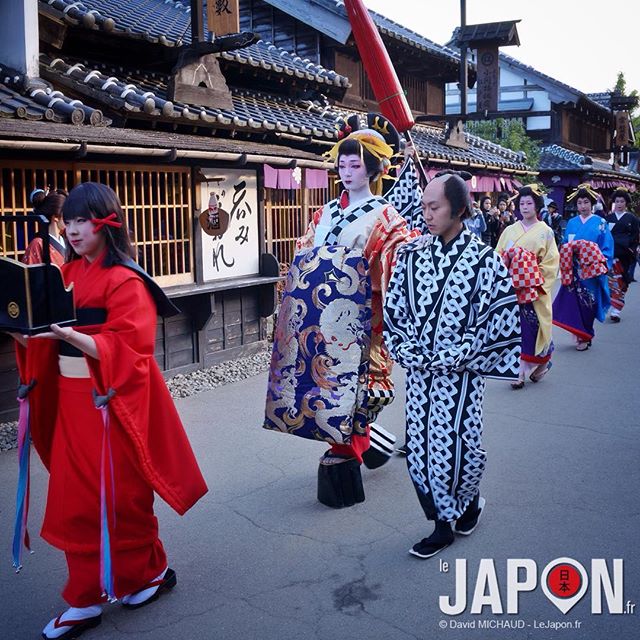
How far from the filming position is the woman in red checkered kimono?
26.4 feet

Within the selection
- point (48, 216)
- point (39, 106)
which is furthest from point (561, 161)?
point (48, 216)

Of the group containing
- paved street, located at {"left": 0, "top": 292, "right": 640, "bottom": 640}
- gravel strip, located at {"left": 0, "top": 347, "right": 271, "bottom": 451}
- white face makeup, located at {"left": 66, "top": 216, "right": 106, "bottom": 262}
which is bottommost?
gravel strip, located at {"left": 0, "top": 347, "right": 271, "bottom": 451}

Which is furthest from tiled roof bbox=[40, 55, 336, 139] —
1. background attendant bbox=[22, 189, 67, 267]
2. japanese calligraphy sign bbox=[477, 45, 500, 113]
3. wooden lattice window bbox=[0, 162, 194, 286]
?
japanese calligraphy sign bbox=[477, 45, 500, 113]

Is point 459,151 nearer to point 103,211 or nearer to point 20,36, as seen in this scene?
point 20,36

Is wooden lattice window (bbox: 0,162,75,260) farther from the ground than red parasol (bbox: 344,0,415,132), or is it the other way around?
red parasol (bbox: 344,0,415,132)

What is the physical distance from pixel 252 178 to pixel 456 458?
268 inches

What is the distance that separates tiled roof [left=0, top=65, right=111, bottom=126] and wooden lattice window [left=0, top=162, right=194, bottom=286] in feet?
1.73

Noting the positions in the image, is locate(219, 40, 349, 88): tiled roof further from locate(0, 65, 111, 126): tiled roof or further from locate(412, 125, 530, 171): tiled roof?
locate(0, 65, 111, 126): tiled roof

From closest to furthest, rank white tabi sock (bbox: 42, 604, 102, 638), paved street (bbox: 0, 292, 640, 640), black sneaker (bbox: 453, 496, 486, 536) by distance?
white tabi sock (bbox: 42, 604, 102, 638), paved street (bbox: 0, 292, 640, 640), black sneaker (bbox: 453, 496, 486, 536)

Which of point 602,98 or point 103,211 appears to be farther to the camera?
point 602,98

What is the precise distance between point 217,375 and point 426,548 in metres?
5.15

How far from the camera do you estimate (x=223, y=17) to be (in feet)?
31.3

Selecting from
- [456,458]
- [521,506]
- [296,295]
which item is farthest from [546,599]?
[296,295]

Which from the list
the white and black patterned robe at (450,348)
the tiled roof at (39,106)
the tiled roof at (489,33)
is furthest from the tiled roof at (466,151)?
the white and black patterned robe at (450,348)
